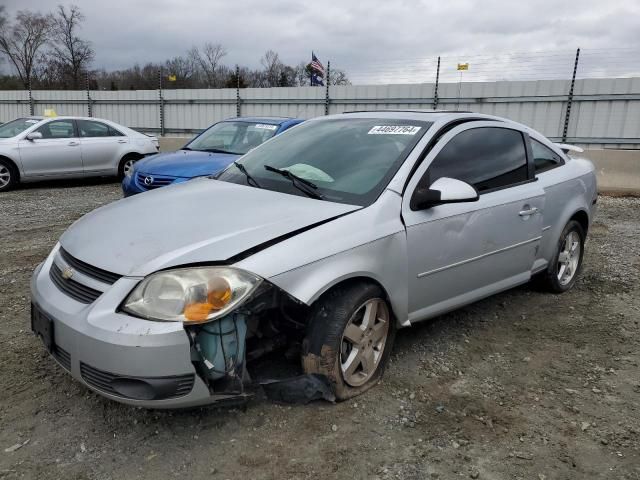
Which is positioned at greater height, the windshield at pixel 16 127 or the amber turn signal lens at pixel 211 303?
the windshield at pixel 16 127

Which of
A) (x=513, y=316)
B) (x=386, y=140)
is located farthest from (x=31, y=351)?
(x=513, y=316)

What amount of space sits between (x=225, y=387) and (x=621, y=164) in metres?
9.83

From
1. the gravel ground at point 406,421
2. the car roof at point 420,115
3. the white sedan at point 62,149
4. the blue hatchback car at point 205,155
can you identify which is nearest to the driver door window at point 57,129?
the white sedan at point 62,149

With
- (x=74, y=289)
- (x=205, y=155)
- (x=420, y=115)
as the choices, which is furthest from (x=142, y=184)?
(x=74, y=289)

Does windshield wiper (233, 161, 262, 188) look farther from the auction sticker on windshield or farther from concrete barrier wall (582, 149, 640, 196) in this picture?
concrete barrier wall (582, 149, 640, 196)

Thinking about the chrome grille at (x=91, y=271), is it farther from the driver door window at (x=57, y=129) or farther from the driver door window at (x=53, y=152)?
the driver door window at (x=57, y=129)

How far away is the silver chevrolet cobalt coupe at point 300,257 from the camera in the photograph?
7.52ft

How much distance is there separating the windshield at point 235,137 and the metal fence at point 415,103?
582cm

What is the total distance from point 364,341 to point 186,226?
1.14m

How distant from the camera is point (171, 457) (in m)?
2.40

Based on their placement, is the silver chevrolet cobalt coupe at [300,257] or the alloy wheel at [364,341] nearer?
the silver chevrolet cobalt coupe at [300,257]

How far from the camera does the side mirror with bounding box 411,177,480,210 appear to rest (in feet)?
9.77

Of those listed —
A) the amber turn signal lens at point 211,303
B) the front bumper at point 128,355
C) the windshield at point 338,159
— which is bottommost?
the front bumper at point 128,355

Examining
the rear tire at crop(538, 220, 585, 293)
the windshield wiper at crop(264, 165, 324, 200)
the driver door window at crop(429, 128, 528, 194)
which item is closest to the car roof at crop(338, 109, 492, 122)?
the driver door window at crop(429, 128, 528, 194)
